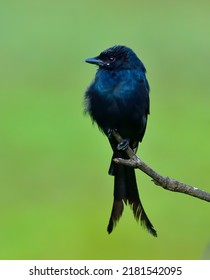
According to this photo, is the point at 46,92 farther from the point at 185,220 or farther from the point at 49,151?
the point at 185,220

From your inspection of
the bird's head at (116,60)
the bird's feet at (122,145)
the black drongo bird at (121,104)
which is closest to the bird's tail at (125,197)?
the black drongo bird at (121,104)

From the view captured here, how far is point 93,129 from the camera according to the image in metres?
7.64

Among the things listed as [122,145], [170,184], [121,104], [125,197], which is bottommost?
[170,184]

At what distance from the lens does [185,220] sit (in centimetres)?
619

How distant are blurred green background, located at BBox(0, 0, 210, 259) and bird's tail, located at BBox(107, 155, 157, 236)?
561 millimetres

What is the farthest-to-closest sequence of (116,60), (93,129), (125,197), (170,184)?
(93,129) → (116,60) → (125,197) → (170,184)

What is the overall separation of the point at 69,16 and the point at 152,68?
182 centimetres

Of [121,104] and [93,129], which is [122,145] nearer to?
[121,104]

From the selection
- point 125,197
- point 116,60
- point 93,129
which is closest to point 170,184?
point 125,197

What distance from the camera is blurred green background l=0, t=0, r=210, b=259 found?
6.04 meters

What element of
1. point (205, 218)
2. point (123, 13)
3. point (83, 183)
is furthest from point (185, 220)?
point (123, 13)

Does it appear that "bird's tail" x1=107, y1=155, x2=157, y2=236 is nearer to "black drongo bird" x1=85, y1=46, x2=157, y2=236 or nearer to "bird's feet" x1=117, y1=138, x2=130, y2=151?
"black drongo bird" x1=85, y1=46, x2=157, y2=236

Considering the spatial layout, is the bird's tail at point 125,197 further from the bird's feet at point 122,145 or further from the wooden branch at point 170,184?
the wooden branch at point 170,184

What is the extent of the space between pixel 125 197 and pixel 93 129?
9.99 ft
